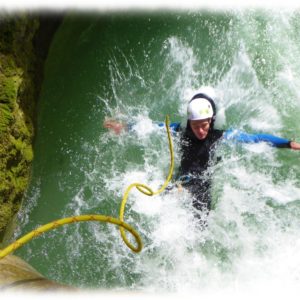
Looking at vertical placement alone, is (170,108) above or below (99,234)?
above

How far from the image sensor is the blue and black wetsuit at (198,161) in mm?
3318

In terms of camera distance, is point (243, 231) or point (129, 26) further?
point (129, 26)

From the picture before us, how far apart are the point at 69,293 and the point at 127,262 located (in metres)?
0.95

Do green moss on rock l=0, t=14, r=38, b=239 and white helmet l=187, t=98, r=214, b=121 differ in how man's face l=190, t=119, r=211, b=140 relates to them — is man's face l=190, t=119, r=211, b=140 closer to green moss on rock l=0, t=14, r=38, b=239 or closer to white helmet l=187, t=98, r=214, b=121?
white helmet l=187, t=98, r=214, b=121

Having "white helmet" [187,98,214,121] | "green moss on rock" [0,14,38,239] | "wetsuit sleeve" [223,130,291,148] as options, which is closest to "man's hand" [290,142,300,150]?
"wetsuit sleeve" [223,130,291,148]

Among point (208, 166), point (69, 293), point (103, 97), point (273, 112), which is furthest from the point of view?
point (103, 97)

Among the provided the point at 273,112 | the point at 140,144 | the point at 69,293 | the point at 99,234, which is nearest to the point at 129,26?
the point at 140,144

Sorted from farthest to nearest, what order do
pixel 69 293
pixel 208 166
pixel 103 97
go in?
pixel 103 97
pixel 208 166
pixel 69 293

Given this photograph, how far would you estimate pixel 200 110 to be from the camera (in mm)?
3041

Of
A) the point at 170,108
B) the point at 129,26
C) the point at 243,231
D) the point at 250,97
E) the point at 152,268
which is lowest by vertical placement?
the point at 152,268

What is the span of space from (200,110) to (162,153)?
102 cm

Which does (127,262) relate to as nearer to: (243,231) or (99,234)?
(99,234)

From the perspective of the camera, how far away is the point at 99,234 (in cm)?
366

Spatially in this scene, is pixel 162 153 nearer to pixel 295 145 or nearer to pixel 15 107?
pixel 295 145
